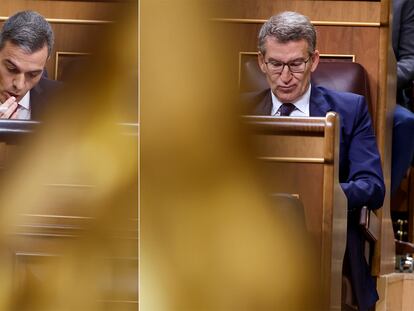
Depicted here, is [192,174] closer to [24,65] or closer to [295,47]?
[24,65]

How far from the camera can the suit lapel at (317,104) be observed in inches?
52.9

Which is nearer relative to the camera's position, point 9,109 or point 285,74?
point 9,109

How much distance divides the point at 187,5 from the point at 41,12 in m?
0.11

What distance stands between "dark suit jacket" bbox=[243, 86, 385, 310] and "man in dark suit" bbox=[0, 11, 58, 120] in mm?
721

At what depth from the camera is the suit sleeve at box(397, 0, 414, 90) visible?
6.56ft

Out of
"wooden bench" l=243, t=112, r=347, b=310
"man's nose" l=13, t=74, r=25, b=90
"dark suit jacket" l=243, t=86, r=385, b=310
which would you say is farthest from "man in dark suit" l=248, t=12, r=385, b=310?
"man's nose" l=13, t=74, r=25, b=90

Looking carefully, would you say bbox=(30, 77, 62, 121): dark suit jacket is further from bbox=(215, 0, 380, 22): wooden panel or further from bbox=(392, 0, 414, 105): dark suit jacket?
bbox=(392, 0, 414, 105): dark suit jacket

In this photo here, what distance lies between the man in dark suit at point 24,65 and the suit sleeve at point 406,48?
141 centimetres

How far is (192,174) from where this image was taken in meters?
0.59

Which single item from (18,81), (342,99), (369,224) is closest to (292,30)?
(342,99)

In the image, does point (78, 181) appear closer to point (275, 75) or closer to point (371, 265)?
point (275, 75)

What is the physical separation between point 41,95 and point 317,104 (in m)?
0.76

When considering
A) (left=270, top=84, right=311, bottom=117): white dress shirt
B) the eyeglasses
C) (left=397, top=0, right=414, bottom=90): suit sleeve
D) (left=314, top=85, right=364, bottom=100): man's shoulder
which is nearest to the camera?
the eyeglasses

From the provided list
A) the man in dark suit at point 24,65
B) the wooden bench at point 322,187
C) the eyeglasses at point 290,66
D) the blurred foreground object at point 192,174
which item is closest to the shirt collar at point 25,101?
the man in dark suit at point 24,65
